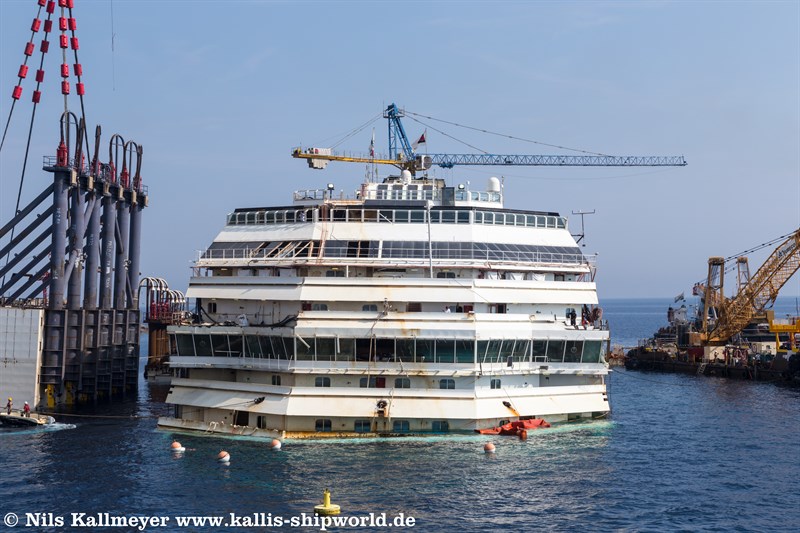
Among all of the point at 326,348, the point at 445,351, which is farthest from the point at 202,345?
the point at 445,351

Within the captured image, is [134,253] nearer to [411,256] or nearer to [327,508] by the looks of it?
[411,256]

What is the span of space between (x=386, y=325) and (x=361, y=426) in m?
5.84

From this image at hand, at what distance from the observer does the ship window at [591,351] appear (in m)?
56.4

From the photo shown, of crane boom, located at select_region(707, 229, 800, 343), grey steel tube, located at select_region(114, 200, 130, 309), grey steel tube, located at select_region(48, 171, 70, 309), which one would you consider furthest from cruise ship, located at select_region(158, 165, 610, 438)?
crane boom, located at select_region(707, 229, 800, 343)

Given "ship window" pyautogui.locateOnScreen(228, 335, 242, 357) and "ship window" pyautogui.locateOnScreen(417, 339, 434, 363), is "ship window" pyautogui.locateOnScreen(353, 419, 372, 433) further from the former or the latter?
"ship window" pyautogui.locateOnScreen(228, 335, 242, 357)

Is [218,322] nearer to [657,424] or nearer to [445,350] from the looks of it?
[445,350]

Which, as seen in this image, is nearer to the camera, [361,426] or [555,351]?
[361,426]

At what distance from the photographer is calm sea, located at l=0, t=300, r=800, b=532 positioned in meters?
39.0

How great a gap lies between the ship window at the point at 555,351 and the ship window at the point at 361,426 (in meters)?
11.9

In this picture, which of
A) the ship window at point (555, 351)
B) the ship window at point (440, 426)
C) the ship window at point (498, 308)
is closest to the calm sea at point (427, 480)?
the ship window at point (440, 426)

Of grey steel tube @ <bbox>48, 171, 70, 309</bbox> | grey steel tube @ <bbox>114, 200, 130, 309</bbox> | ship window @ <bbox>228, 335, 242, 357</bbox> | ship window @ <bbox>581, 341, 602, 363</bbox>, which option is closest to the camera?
ship window @ <bbox>228, 335, 242, 357</bbox>

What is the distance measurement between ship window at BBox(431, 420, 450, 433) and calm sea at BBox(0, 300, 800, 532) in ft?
3.13

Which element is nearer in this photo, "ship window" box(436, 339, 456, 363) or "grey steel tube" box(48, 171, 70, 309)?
"ship window" box(436, 339, 456, 363)

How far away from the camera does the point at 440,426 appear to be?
2047 inches
